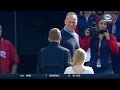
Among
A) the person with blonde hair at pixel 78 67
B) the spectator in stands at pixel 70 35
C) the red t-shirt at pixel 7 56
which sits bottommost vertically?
the person with blonde hair at pixel 78 67

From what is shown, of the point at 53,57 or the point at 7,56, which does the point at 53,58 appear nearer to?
the point at 53,57

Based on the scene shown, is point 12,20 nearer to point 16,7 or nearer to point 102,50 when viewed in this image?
point 16,7

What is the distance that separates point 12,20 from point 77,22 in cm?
44

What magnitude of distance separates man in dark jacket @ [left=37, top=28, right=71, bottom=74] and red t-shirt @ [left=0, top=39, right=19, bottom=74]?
0.17 metres

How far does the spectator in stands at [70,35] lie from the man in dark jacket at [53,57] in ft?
0.09

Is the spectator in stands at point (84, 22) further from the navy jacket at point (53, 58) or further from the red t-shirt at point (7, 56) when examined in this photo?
the red t-shirt at point (7, 56)

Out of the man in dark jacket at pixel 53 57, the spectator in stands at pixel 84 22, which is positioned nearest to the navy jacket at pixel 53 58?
the man in dark jacket at pixel 53 57

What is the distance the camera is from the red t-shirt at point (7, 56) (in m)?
4.06

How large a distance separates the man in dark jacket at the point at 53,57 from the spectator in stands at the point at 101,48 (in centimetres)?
15

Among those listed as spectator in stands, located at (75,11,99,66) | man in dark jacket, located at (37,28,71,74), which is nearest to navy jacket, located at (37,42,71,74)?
man in dark jacket, located at (37,28,71,74)

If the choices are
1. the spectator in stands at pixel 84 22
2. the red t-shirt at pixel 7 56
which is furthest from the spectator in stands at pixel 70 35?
the red t-shirt at pixel 7 56

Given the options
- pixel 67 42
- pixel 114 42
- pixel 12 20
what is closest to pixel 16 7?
pixel 12 20

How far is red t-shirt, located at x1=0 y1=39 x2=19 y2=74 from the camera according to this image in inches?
160

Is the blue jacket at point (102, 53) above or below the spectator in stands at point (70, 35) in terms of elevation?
below
